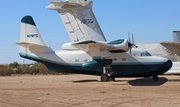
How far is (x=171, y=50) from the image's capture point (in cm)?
2317

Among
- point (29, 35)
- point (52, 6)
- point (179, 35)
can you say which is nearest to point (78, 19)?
point (52, 6)

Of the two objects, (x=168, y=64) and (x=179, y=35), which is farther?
(x=179, y=35)

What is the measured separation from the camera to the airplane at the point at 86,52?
22.6m

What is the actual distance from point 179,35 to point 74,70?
37.4 feet

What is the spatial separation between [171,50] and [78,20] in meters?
8.17

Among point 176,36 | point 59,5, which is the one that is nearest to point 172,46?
point 176,36

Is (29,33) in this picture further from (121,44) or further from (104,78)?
(121,44)

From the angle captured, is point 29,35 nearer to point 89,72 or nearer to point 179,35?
point 89,72

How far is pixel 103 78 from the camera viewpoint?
23.7 meters

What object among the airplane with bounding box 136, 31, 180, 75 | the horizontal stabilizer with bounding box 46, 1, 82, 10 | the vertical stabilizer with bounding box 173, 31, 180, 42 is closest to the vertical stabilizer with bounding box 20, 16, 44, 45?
the horizontal stabilizer with bounding box 46, 1, 82, 10

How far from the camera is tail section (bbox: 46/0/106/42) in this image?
25781 mm

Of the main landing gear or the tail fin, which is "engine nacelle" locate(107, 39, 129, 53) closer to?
the main landing gear

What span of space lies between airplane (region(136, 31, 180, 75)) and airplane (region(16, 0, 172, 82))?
39.0 inches

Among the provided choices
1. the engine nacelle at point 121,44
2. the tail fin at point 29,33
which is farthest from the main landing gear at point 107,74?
the tail fin at point 29,33
